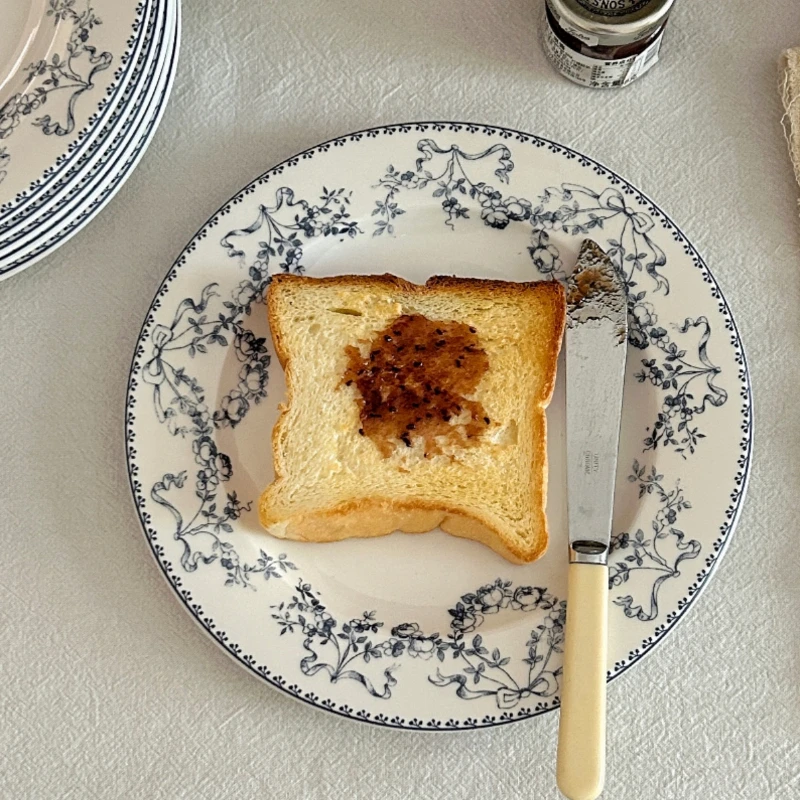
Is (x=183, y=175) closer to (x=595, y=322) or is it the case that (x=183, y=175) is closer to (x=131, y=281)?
(x=131, y=281)

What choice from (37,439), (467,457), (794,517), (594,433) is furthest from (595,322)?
(37,439)

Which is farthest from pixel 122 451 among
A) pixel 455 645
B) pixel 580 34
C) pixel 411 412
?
pixel 580 34

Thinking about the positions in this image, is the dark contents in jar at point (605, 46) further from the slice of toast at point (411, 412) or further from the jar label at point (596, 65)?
the slice of toast at point (411, 412)

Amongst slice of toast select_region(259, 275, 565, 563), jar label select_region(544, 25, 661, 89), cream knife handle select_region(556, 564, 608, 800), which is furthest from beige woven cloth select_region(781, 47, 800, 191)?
cream knife handle select_region(556, 564, 608, 800)

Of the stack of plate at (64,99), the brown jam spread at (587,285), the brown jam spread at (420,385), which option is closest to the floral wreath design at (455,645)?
the brown jam spread at (420,385)

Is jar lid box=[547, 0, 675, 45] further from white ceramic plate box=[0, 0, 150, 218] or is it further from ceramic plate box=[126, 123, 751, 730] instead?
white ceramic plate box=[0, 0, 150, 218]

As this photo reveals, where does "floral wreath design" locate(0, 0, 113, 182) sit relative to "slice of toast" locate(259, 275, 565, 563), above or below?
above

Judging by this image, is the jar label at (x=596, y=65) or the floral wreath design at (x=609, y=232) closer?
the floral wreath design at (x=609, y=232)
